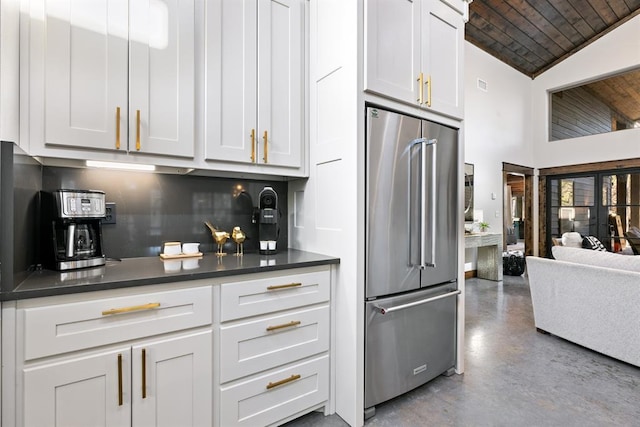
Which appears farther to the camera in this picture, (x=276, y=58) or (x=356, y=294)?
(x=276, y=58)

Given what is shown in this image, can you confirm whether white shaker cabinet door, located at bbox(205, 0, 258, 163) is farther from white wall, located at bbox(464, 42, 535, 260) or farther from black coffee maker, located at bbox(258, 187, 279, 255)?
white wall, located at bbox(464, 42, 535, 260)

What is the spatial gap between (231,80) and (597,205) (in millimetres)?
7619

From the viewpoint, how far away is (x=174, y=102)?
1.70 m

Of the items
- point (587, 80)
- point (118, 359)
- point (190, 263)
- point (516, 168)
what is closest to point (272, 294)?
point (190, 263)

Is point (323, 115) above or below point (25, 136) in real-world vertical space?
above

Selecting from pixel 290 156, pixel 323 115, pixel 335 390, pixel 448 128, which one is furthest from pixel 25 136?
pixel 448 128

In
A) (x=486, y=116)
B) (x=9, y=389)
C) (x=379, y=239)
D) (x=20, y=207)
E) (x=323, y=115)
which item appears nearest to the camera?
(x=9, y=389)

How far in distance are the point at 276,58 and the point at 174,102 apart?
2.33 feet

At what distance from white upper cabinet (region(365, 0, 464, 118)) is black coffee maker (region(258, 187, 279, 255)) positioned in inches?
36.0

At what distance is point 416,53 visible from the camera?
198 centimetres

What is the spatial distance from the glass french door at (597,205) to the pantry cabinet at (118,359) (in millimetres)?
7724

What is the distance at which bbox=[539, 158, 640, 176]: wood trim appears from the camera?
586 cm

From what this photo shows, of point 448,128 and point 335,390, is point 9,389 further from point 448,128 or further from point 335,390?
point 448,128

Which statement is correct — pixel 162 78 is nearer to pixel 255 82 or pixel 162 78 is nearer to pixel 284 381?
pixel 255 82
